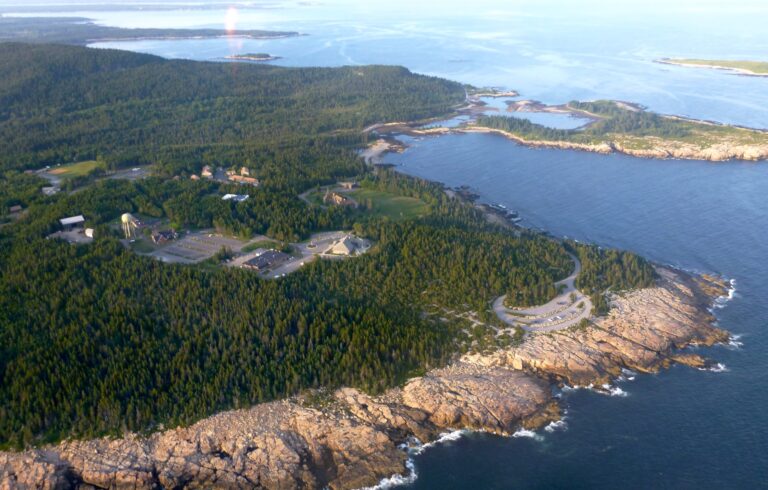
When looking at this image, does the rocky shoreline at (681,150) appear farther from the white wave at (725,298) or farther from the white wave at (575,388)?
the white wave at (575,388)

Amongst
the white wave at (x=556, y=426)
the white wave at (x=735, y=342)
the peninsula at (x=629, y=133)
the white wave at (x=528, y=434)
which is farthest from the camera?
the peninsula at (x=629, y=133)

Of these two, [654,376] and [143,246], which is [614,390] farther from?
[143,246]

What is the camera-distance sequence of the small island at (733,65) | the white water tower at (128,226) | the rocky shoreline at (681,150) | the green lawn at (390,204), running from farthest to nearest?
the small island at (733,65) < the rocky shoreline at (681,150) < the green lawn at (390,204) < the white water tower at (128,226)

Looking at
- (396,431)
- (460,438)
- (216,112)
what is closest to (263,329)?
(396,431)

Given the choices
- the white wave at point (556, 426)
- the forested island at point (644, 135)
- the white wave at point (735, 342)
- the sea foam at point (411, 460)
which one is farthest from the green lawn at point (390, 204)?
the forested island at point (644, 135)

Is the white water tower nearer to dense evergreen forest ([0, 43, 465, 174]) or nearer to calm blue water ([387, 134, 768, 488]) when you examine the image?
dense evergreen forest ([0, 43, 465, 174])

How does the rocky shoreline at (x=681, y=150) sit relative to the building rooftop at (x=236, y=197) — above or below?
above

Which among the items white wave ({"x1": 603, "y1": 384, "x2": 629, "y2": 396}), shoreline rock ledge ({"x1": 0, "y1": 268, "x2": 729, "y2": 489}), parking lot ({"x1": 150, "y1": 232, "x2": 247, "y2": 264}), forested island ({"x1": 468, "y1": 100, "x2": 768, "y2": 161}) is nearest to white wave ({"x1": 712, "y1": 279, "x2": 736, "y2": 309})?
shoreline rock ledge ({"x1": 0, "y1": 268, "x2": 729, "y2": 489})
